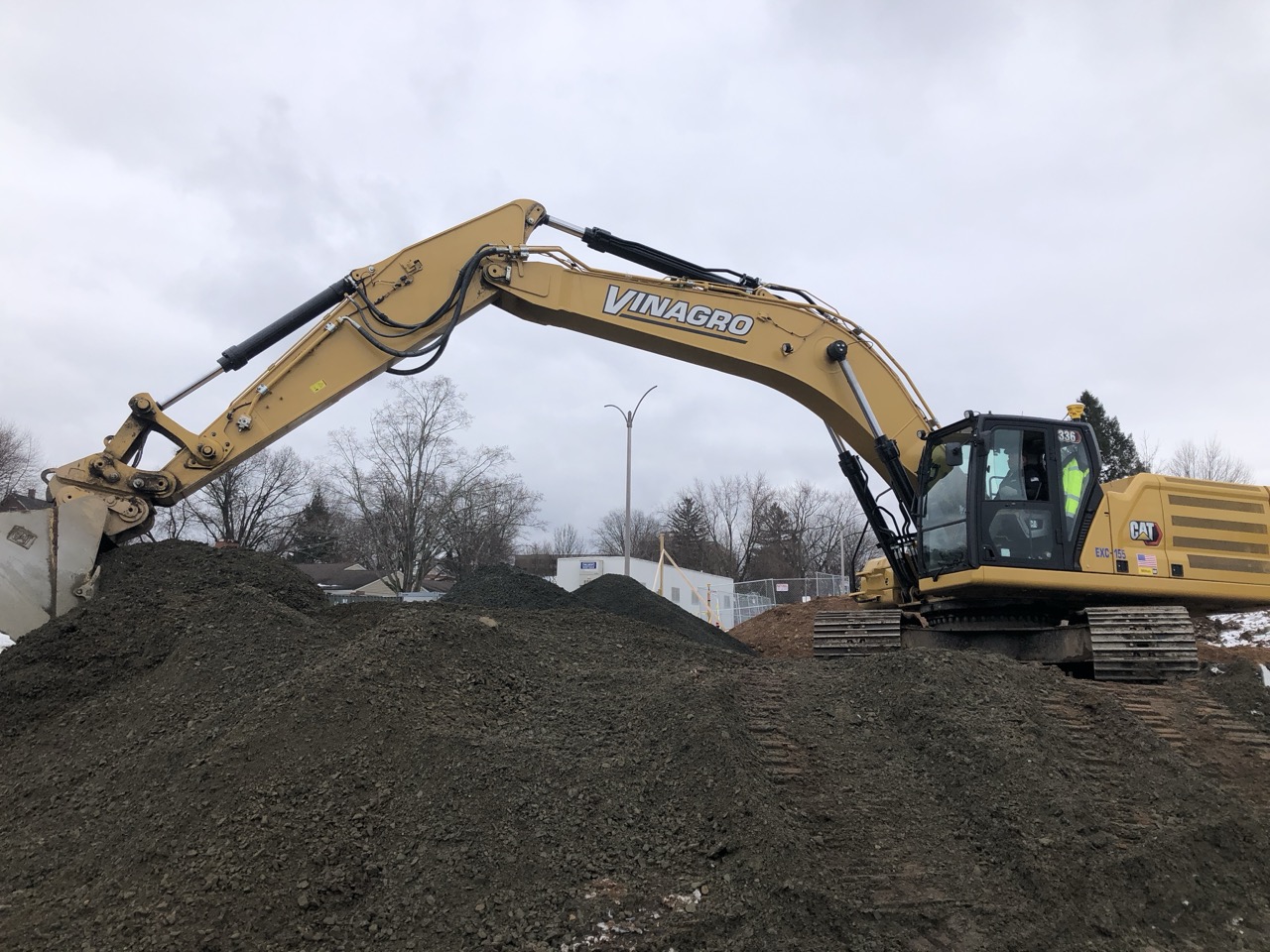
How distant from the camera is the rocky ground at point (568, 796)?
3373mm

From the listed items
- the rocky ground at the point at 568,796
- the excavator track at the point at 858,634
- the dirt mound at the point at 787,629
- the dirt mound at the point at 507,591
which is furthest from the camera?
the dirt mound at the point at 787,629

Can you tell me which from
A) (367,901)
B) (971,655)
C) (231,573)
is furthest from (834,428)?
(367,901)

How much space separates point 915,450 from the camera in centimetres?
831

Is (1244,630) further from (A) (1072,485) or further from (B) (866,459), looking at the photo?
(B) (866,459)

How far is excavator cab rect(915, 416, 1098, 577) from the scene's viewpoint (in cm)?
732

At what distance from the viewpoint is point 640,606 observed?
11016 mm

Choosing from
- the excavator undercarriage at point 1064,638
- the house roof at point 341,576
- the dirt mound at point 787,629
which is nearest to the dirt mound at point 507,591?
the excavator undercarriage at point 1064,638

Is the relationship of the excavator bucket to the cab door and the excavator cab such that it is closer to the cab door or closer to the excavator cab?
the excavator cab

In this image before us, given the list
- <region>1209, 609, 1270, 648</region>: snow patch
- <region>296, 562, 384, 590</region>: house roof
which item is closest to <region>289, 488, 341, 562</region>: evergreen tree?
<region>296, 562, 384, 590</region>: house roof

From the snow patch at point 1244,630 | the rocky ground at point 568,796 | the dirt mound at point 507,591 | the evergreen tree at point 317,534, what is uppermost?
the evergreen tree at point 317,534

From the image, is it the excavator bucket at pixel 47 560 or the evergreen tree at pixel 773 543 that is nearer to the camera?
the excavator bucket at pixel 47 560

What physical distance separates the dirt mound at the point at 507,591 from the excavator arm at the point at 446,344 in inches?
127

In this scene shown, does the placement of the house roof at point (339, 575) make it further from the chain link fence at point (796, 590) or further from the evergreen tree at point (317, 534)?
the chain link fence at point (796, 590)

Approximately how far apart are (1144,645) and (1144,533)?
1144mm
